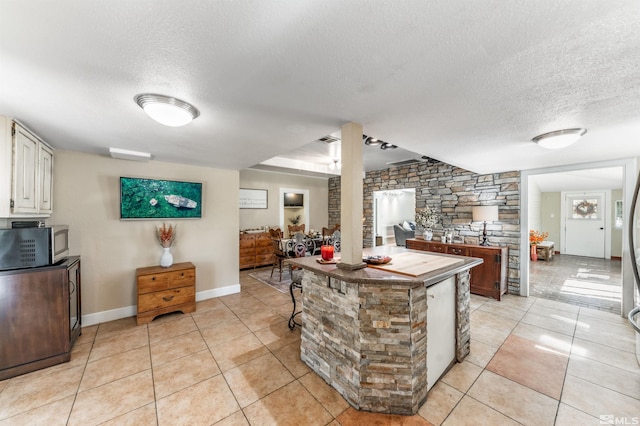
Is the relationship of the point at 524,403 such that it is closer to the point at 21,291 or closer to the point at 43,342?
the point at 43,342

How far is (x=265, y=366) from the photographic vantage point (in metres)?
2.24

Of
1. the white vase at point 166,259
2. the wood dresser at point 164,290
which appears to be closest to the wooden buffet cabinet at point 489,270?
the wood dresser at point 164,290

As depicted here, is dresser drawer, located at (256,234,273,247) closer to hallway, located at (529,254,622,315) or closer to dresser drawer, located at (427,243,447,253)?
dresser drawer, located at (427,243,447,253)

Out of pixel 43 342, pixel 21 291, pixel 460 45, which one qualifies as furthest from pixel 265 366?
pixel 460 45

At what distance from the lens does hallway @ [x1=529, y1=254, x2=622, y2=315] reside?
384 cm

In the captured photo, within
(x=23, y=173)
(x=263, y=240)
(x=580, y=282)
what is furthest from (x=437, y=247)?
(x=23, y=173)

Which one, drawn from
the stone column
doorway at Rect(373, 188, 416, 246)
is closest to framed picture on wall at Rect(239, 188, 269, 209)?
doorway at Rect(373, 188, 416, 246)

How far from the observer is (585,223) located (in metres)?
7.09

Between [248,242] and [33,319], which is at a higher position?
[248,242]

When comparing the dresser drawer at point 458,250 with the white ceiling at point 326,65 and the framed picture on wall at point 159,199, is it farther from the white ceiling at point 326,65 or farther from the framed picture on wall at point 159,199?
the framed picture on wall at point 159,199

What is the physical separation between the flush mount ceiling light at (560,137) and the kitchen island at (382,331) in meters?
1.56

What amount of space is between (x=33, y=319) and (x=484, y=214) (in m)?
5.79

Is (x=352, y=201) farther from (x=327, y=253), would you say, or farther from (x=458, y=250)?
(x=458, y=250)

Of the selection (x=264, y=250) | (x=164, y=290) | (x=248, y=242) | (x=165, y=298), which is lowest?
(x=165, y=298)
